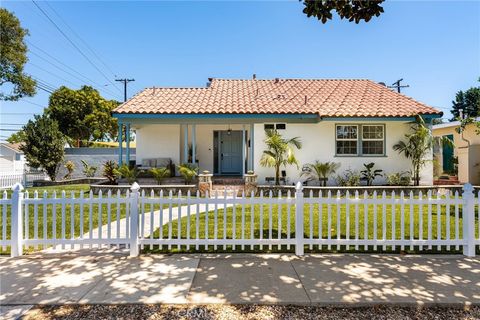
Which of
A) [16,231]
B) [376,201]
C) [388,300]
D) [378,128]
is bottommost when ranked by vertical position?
[388,300]

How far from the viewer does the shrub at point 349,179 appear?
38.8 feet

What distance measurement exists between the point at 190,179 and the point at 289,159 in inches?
162

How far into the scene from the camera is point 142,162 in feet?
46.8

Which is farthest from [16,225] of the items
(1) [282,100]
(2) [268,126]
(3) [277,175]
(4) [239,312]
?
(1) [282,100]

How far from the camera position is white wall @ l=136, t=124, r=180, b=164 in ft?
47.9

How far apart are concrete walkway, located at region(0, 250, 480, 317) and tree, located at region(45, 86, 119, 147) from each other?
33795 millimetres

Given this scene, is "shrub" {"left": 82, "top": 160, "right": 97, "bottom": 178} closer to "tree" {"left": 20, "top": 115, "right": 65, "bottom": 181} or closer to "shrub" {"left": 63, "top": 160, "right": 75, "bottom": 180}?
"shrub" {"left": 63, "top": 160, "right": 75, "bottom": 180}

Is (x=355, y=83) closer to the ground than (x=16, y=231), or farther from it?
farther from it

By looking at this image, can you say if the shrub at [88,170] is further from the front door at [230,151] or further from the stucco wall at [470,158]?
the stucco wall at [470,158]

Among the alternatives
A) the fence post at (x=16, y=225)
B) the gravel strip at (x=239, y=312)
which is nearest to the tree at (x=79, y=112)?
the fence post at (x=16, y=225)

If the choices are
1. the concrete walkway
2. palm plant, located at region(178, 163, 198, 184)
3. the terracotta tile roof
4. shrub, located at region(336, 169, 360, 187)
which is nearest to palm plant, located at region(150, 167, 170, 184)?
palm plant, located at region(178, 163, 198, 184)

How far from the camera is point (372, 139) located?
12758 mm

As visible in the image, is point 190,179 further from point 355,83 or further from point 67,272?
point 355,83

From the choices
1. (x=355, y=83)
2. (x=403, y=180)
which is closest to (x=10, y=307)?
Result: (x=403, y=180)
